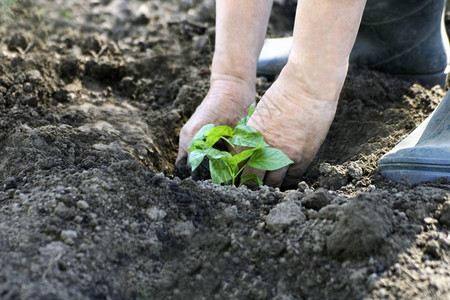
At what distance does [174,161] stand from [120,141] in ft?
0.86

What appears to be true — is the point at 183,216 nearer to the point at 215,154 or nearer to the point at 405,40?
the point at 215,154

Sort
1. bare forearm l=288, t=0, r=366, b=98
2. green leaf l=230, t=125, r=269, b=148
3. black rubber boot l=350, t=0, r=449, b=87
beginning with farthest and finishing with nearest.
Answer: black rubber boot l=350, t=0, r=449, b=87 → green leaf l=230, t=125, r=269, b=148 → bare forearm l=288, t=0, r=366, b=98

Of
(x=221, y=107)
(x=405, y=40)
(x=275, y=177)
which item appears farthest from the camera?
(x=405, y=40)

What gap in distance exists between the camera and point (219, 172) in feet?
6.33

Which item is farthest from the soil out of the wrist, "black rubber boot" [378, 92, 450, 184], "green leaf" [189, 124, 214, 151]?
the wrist

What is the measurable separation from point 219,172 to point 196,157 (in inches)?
4.8

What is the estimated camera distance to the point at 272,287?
1.42m

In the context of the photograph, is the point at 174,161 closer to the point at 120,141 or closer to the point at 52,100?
the point at 120,141

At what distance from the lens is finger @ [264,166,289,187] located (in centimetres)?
202

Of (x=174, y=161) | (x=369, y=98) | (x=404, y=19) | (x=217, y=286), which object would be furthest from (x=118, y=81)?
(x=217, y=286)

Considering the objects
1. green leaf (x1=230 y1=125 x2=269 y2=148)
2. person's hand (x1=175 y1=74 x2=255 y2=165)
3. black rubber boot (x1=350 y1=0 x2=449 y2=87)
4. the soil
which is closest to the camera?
the soil

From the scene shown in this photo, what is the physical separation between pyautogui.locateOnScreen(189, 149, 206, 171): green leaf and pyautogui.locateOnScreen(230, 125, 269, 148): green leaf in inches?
4.6

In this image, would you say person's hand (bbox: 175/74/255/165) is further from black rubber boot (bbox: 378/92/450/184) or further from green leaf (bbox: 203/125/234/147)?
black rubber boot (bbox: 378/92/450/184)

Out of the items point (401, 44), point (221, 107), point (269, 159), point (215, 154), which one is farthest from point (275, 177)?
point (401, 44)
